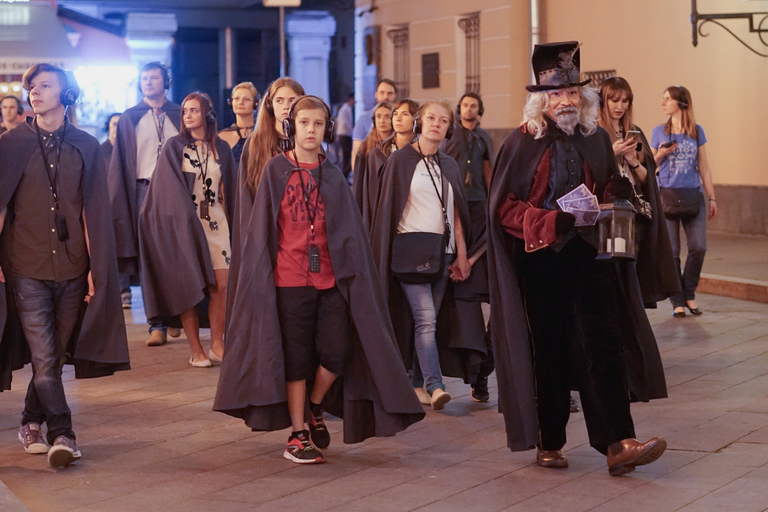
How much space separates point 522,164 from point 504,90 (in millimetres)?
14701

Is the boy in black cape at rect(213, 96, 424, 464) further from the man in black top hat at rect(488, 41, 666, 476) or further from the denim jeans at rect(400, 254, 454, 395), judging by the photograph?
the denim jeans at rect(400, 254, 454, 395)

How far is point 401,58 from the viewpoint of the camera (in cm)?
2495

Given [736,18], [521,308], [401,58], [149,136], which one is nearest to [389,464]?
[521,308]

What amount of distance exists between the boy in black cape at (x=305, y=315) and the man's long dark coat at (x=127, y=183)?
4382 mm

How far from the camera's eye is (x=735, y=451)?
655cm

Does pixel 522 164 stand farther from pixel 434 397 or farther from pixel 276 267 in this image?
pixel 434 397

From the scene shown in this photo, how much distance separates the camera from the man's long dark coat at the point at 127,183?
422 inches

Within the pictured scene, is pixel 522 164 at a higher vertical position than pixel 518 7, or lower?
lower

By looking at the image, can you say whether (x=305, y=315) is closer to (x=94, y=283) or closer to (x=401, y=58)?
(x=94, y=283)

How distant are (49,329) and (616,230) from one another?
114 inches

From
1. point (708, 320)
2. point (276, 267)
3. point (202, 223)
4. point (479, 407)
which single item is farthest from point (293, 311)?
point (708, 320)

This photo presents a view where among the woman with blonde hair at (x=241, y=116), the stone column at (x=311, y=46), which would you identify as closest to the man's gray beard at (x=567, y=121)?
the woman with blonde hair at (x=241, y=116)

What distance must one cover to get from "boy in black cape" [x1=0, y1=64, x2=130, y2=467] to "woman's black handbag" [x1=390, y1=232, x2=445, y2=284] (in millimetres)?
1784

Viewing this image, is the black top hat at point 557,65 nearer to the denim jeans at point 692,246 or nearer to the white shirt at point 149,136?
the white shirt at point 149,136
